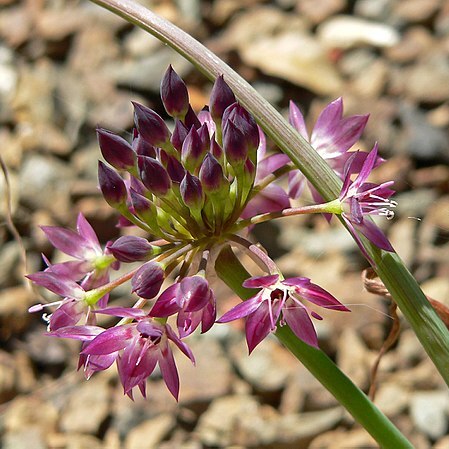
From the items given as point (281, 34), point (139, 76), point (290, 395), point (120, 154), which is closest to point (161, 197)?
point (120, 154)

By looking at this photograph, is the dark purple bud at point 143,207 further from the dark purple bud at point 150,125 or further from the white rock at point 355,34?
the white rock at point 355,34

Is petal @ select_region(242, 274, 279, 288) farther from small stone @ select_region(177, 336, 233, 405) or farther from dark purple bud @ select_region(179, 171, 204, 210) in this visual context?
small stone @ select_region(177, 336, 233, 405)

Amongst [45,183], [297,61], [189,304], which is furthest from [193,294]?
[297,61]

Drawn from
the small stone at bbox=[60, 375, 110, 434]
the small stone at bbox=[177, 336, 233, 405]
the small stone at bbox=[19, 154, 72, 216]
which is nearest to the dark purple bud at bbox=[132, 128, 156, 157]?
the small stone at bbox=[177, 336, 233, 405]

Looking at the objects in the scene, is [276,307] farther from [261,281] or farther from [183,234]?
[183,234]

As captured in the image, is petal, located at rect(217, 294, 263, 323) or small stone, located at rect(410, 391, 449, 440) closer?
petal, located at rect(217, 294, 263, 323)

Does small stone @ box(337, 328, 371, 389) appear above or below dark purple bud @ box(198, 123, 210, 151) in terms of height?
below
